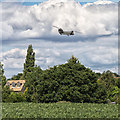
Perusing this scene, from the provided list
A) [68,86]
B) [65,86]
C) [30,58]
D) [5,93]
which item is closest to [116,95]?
[68,86]

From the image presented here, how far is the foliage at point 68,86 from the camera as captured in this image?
1151 inches

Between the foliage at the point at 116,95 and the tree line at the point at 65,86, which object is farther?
the foliage at the point at 116,95

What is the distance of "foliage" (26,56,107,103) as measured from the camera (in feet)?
95.9

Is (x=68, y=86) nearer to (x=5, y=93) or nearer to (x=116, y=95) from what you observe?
(x=5, y=93)

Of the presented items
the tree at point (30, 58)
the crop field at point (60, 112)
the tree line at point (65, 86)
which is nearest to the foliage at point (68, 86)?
the tree line at point (65, 86)

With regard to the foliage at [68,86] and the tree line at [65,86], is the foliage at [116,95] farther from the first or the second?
the foliage at [68,86]

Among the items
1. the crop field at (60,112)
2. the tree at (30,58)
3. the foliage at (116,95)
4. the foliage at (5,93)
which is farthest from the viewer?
the foliage at (116,95)

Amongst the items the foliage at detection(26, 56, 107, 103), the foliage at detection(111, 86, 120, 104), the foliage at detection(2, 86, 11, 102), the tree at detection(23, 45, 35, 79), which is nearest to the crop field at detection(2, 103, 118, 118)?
the tree at detection(23, 45, 35, 79)

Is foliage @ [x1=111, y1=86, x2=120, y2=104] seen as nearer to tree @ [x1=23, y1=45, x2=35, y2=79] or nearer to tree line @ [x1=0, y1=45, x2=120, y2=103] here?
tree line @ [x1=0, y1=45, x2=120, y2=103]

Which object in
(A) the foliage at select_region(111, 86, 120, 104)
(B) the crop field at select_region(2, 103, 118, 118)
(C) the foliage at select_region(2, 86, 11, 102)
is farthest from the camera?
(A) the foliage at select_region(111, 86, 120, 104)

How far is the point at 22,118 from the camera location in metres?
13.8

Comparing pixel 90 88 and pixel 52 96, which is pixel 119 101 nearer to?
pixel 90 88

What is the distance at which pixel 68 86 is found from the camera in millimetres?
29812

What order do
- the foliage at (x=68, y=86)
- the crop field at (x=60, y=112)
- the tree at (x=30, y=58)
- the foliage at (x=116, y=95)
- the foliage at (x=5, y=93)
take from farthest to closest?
the foliage at (x=116, y=95) < the foliage at (x=5, y=93) < the foliage at (x=68, y=86) < the tree at (x=30, y=58) < the crop field at (x=60, y=112)
